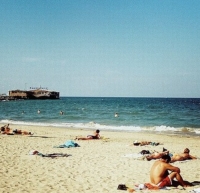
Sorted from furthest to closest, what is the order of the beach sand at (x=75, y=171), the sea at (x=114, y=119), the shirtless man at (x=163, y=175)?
1. the sea at (x=114, y=119)
2. the beach sand at (x=75, y=171)
3. the shirtless man at (x=163, y=175)

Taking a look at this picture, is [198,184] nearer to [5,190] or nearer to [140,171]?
[140,171]

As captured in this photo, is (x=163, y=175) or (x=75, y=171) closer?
(x=163, y=175)

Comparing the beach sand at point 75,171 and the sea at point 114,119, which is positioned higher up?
the beach sand at point 75,171

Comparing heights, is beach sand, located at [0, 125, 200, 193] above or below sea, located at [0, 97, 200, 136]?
above

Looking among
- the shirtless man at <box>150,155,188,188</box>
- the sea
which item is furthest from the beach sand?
the sea

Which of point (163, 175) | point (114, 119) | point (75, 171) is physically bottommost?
point (114, 119)

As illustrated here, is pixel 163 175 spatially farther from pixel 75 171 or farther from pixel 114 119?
pixel 114 119

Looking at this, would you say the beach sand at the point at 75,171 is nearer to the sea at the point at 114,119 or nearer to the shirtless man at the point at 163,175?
the shirtless man at the point at 163,175

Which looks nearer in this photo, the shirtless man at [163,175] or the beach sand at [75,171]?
the shirtless man at [163,175]

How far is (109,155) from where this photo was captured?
40.4 ft

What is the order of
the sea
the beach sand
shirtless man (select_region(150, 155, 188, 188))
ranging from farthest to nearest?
the sea
the beach sand
shirtless man (select_region(150, 155, 188, 188))

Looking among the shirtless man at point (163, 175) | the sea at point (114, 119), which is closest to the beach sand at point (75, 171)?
the shirtless man at point (163, 175)

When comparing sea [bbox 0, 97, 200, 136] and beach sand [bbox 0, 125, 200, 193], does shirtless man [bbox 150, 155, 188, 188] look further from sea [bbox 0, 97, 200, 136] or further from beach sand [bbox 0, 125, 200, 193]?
sea [bbox 0, 97, 200, 136]

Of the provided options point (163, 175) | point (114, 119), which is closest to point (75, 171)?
point (163, 175)
